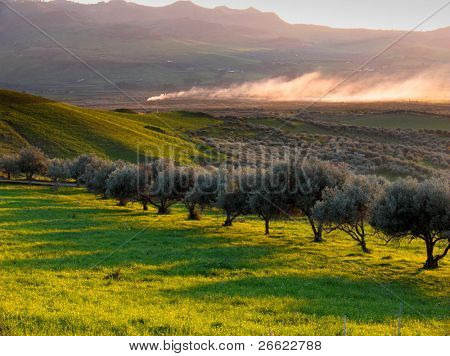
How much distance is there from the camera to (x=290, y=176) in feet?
180

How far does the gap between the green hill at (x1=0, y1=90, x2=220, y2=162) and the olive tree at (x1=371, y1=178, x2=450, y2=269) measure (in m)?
104

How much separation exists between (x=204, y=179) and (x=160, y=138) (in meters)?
112

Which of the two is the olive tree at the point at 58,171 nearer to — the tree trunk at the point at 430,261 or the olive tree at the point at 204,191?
the olive tree at the point at 204,191

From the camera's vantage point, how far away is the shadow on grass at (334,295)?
2630 centimetres

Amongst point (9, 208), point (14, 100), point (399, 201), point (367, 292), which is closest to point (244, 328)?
point (367, 292)

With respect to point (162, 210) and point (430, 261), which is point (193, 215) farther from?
point (430, 261)

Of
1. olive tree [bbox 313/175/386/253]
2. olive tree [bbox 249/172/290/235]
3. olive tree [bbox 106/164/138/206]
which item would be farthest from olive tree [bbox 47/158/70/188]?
olive tree [bbox 313/175/386/253]

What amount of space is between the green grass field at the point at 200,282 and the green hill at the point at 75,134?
306 feet

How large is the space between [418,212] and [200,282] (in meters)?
20.5

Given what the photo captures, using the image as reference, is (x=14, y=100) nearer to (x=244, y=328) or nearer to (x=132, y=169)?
(x=132, y=169)

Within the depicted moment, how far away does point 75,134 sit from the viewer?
543 ft

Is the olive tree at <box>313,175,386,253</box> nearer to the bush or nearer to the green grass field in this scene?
the green grass field

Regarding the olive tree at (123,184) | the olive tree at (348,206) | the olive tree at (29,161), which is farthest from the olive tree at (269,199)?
the olive tree at (29,161)

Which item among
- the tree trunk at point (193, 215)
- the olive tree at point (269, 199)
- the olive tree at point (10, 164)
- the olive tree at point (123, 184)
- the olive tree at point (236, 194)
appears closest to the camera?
the olive tree at point (269, 199)
